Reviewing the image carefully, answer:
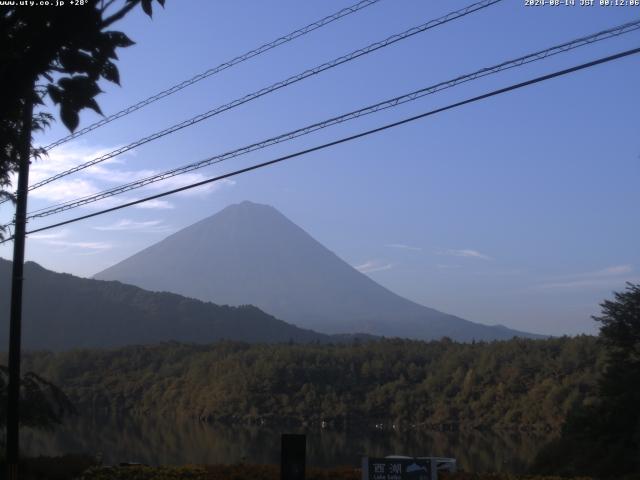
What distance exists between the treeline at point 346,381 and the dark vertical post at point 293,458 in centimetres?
4394

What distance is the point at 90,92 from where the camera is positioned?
5168mm

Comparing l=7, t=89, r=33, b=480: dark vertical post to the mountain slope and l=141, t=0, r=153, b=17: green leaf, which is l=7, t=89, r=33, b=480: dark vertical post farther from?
the mountain slope

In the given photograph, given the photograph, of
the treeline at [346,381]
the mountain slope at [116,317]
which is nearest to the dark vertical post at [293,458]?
the treeline at [346,381]

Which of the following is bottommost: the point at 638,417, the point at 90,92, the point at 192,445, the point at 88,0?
the point at 192,445

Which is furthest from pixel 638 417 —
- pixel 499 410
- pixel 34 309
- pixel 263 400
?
pixel 34 309

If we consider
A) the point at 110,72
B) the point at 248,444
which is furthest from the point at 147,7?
the point at 248,444

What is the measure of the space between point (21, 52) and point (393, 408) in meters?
61.9

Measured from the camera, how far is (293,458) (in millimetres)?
11266

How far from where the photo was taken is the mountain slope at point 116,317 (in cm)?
11656

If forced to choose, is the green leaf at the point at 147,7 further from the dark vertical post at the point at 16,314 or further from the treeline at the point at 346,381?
the treeline at the point at 346,381

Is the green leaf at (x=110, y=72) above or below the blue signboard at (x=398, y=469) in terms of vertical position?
above

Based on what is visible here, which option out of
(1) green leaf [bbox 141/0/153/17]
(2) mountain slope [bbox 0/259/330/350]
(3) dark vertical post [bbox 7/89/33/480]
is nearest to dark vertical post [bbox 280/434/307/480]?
(3) dark vertical post [bbox 7/89/33/480]

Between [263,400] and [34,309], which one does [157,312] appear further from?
[263,400]

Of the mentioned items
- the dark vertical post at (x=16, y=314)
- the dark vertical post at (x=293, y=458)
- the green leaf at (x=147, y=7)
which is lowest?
the dark vertical post at (x=293, y=458)
